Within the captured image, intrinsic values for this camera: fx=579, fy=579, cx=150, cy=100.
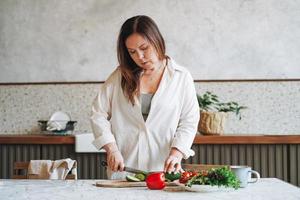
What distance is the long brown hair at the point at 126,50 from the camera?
2.79m

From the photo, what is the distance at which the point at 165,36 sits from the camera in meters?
4.80

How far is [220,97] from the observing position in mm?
4754

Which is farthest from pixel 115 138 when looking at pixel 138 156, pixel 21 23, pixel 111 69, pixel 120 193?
pixel 21 23

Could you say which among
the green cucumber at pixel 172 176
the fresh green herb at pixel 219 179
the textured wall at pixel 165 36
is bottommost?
the green cucumber at pixel 172 176

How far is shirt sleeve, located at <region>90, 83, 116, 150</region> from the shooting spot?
9.15 ft

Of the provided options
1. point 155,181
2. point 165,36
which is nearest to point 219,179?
point 155,181

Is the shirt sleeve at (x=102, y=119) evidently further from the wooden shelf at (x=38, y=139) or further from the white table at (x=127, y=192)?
the wooden shelf at (x=38, y=139)

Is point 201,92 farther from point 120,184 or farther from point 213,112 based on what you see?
point 120,184

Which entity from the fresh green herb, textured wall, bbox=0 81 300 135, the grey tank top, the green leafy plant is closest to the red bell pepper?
the fresh green herb

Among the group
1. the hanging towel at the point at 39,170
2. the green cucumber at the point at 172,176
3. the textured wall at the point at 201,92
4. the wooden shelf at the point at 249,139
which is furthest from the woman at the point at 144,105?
the textured wall at the point at 201,92

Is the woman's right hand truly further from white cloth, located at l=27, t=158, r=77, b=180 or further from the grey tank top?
white cloth, located at l=27, t=158, r=77, b=180

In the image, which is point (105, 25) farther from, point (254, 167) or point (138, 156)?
point (138, 156)

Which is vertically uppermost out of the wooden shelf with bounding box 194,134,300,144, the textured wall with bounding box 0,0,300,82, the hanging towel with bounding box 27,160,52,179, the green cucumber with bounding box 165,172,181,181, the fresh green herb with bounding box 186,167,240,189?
the textured wall with bounding box 0,0,300,82

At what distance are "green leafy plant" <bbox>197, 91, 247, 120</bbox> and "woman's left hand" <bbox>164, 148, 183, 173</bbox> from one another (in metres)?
1.71
